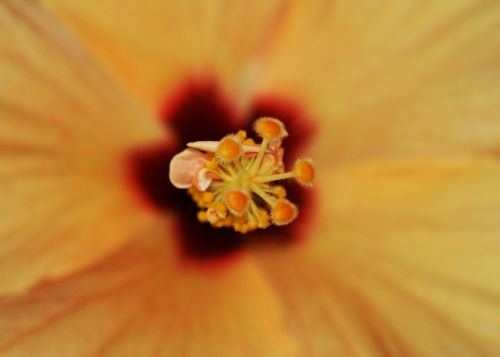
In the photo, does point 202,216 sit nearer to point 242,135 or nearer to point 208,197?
point 208,197

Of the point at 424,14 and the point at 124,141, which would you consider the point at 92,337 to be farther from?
the point at 424,14

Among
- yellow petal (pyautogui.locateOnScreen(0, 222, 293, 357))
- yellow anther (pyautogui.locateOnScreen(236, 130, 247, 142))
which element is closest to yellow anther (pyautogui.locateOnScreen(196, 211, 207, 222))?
yellow petal (pyautogui.locateOnScreen(0, 222, 293, 357))

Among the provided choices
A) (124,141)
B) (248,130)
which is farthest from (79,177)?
(248,130)

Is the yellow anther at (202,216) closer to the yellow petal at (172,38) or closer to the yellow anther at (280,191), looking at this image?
the yellow anther at (280,191)

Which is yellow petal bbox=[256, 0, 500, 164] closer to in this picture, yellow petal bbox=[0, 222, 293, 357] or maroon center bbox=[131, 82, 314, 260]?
maroon center bbox=[131, 82, 314, 260]

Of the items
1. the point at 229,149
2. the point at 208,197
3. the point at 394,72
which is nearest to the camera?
the point at 229,149

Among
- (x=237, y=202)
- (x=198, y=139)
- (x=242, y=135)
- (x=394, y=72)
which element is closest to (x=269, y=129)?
(x=242, y=135)

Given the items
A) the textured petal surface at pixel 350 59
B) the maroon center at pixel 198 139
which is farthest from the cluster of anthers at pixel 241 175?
the textured petal surface at pixel 350 59

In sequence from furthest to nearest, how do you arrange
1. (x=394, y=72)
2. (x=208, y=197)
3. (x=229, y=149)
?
(x=394, y=72), (x=208, y=197), (x=229, y=149)
